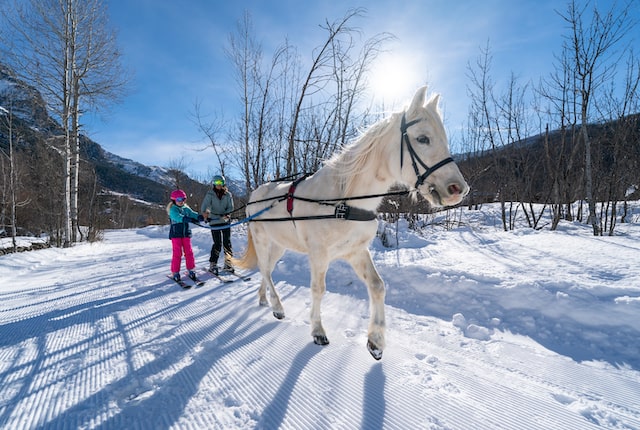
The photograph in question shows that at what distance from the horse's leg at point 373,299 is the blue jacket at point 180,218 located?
3280 millimetres

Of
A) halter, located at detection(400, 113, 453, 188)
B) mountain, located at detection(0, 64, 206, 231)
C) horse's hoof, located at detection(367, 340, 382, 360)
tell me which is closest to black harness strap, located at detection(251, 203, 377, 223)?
halter, located at detection(400, 113, 453, 188)

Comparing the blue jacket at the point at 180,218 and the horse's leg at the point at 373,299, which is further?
the blue jacket at the point at 180,218

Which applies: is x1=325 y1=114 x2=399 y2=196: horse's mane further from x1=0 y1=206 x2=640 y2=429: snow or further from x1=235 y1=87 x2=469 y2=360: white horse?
x1=0 y1=206 x2=640 y2=429: snow

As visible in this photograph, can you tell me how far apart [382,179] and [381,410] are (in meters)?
1.68

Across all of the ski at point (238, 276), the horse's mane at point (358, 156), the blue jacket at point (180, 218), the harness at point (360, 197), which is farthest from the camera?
the ski at point (238, 276)

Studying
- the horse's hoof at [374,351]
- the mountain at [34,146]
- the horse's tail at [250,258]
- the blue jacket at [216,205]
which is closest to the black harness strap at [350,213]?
Result: the horse's hoof at [374,351]

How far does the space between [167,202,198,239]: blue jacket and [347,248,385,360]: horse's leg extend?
3280mm

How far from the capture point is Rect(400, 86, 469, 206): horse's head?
1893 mm

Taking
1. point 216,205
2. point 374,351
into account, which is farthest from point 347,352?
point 216,205

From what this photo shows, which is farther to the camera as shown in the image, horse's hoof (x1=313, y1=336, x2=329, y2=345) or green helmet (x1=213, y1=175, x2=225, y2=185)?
green helmet (x1=213, y1=175, x2=225, y2=185)

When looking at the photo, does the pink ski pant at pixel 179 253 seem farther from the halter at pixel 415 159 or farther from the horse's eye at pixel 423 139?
the horse's eye at pixel 423 139

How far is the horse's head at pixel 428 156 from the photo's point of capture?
6.21 ft

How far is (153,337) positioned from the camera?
2.61m

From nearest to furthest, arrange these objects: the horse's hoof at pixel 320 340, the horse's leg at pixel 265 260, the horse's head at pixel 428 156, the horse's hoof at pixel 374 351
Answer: the horse's head at pixel 428 156
the horse's hoof at pixel 374 351
the horse's hoof at pixel 320 340
the horse's leg at pixel 265 260
